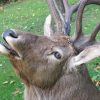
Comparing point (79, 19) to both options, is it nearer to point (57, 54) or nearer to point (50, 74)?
point (57, 54)

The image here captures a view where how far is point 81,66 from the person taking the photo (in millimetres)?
4547

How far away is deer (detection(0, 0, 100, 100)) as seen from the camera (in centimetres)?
428

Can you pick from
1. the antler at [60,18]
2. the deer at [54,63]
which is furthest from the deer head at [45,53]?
the antler at [60,18]

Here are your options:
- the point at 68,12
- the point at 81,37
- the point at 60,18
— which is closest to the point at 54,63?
the point at 81,37

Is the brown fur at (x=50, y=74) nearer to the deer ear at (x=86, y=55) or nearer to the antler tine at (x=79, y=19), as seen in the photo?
the deer ear at (x=86, y=55)

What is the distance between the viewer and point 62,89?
4.49m

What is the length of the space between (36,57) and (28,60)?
0.10m

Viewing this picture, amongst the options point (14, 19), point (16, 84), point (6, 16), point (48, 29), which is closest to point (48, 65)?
point (48, 29)

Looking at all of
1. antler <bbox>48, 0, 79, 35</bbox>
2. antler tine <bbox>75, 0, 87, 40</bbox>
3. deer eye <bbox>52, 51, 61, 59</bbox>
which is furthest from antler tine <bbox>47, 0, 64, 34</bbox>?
deer eye <bbox>52, 51, 61, 59</bbox>

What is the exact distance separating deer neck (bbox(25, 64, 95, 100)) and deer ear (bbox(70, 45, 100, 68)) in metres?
0.11

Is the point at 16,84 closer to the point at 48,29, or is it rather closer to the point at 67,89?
the point at 48,29

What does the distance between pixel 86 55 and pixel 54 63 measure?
13.1 inches

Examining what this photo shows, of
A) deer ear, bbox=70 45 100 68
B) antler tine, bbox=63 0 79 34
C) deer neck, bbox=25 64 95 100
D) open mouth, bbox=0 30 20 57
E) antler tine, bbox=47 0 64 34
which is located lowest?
deer neck, bbox=25 64 95 100

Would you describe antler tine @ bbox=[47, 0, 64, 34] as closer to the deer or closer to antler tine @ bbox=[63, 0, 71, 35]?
antler tine @ bbox=[63, 0, 71, 35]
